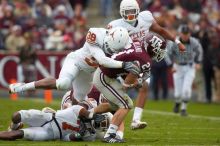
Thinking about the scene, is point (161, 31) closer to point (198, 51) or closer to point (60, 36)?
point (198, 51)

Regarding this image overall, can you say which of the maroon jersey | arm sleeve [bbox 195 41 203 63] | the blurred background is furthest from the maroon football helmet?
the blurred background

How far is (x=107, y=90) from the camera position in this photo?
33.1ft

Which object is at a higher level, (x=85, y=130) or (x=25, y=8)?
(x=25, y=8)

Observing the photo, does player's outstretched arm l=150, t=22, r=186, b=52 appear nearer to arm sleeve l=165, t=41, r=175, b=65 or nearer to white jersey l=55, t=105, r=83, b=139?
white jersey l=55, t=105, r=83, b=139

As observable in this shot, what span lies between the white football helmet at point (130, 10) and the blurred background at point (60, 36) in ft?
30.6

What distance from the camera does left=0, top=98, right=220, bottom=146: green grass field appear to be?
10.1 meters

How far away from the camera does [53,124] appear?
990cm

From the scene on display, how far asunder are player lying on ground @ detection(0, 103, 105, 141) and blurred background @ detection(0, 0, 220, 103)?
11.1 metres

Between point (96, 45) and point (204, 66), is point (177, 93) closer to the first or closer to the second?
point (204, 66)

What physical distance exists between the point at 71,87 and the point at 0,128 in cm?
123

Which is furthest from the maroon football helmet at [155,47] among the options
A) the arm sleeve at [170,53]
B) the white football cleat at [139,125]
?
the arm sleeve at [170,53]

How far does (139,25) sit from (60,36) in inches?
425

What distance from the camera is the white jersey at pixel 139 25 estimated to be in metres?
11.6

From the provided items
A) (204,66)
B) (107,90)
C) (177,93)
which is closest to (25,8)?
(204,66)
